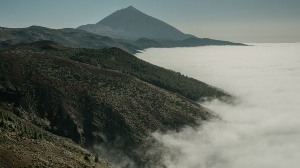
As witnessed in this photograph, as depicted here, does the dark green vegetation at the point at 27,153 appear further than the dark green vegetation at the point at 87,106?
No

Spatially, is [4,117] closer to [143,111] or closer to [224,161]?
[143,111]

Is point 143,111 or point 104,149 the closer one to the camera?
point 104,149

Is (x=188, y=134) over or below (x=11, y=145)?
below

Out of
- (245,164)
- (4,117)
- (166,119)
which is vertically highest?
(4,117)

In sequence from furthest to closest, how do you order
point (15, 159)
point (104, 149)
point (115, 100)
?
point (115, 100)
point (104, 149)
point (15, 159)

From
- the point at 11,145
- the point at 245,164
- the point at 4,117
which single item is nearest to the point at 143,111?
the point at 245,164

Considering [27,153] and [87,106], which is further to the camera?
[87,106]

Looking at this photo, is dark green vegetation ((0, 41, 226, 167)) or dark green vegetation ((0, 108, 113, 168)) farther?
dark green vegetation ((0, 41, 226, 167))

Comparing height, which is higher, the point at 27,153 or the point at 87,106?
the point at 27,153
